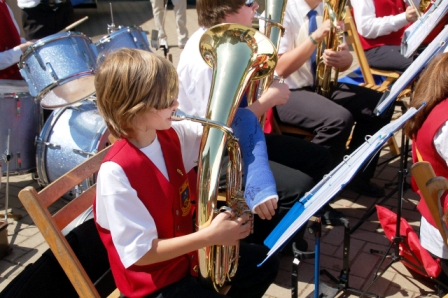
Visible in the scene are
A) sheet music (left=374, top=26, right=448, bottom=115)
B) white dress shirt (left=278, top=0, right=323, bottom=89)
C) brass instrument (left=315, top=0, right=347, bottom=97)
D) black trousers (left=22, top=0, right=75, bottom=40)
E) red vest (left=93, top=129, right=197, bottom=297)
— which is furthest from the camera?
black trousers (left=22, top=0, right=75, bottom=40)

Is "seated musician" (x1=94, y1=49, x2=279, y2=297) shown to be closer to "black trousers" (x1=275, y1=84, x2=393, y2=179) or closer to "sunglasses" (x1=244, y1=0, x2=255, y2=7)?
"sunglasses" (x1=244, y1=0, x2=255, y2=7)

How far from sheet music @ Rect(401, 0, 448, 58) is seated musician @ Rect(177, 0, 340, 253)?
801 mm

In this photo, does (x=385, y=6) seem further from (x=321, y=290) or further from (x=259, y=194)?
(x=259, y=194)

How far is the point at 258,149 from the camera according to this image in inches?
68.1

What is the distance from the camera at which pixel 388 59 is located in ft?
12.3

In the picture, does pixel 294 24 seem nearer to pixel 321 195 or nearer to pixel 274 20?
pixel 274 20

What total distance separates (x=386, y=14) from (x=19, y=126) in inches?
106

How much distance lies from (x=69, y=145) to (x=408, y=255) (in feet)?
6.59

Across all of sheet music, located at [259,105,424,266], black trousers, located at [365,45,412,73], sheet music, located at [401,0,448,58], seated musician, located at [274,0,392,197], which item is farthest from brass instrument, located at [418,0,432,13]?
sheet music, located at [259,105,424,266]

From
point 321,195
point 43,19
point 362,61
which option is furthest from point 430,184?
point 43,19

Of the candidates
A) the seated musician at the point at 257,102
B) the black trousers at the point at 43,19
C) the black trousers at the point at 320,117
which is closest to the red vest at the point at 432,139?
the seated musician at the point at 257,102

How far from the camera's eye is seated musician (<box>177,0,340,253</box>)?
223cm

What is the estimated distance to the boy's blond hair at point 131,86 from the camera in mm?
1468

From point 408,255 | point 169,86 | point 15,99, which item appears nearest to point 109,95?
point 169,86
